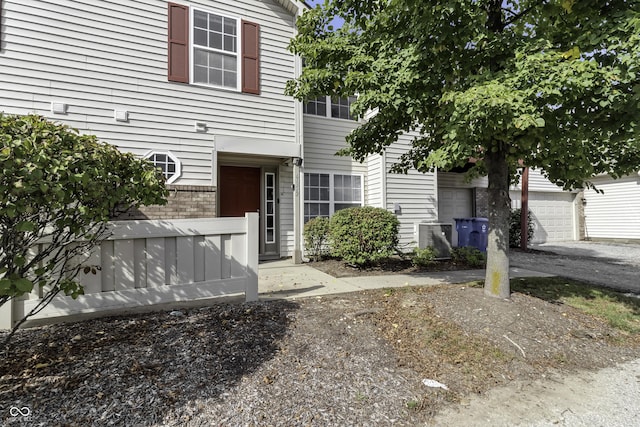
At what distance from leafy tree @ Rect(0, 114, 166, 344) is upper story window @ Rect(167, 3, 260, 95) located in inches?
193

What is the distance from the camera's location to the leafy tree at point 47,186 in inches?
70.4

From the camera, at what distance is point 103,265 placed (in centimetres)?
327

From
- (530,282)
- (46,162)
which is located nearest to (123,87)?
(46,162)

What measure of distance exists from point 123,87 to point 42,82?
1.24 meters

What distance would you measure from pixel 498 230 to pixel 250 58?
20.5 ft

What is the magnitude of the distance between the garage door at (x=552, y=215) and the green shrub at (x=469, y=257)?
6467 mm

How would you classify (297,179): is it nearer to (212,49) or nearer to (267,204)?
(267,204)

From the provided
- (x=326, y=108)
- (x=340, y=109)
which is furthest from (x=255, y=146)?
(x=340, y=109)

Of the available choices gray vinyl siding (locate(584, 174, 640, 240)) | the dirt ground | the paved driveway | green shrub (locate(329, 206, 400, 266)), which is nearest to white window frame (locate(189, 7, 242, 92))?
green shrub (locate(329, 206, 400, 266))

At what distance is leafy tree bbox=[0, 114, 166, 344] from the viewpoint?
5.86 feet

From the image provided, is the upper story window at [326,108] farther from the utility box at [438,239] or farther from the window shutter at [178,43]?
the utility box at [438,239]

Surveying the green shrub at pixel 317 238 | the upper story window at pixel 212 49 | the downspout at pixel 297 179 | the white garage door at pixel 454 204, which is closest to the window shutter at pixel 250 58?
the upper story window at pixel 212 49

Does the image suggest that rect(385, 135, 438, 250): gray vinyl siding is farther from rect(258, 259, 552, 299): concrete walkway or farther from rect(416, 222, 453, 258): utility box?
rect(258, 259, 552, 299): concrete walkway

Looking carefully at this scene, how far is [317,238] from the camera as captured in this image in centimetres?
741
